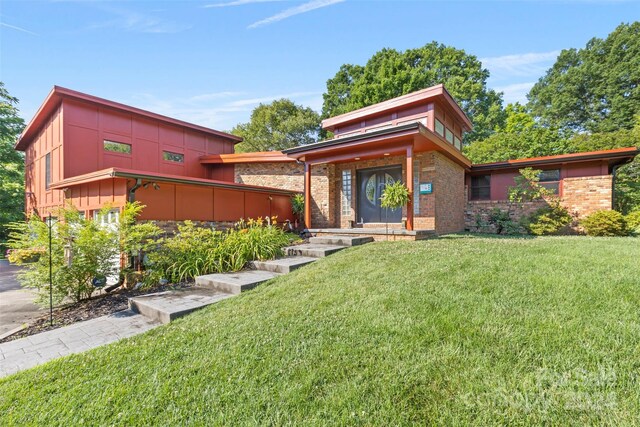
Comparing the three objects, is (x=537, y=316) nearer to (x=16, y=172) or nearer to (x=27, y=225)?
(x=27, y=225)

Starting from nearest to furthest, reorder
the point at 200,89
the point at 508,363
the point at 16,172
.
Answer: the point at 508,363, the point at 200,89, the point at 16,172

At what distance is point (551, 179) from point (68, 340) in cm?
1419

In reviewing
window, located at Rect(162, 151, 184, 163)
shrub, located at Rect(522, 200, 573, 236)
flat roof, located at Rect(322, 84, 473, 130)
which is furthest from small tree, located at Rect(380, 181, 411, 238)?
window, located at Rect(162, 151, 184, 163)

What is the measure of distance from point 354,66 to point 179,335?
25.5m

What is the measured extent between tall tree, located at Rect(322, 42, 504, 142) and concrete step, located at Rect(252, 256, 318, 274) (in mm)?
17879

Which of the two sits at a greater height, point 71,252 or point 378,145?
point 378,145

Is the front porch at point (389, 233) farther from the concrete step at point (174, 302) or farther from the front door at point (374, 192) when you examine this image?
the concrete step at point (174, 302)

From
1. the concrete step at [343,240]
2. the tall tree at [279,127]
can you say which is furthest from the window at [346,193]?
the tall tree at [279,127]

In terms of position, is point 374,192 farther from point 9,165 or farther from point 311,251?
point 9,165

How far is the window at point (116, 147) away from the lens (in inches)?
433

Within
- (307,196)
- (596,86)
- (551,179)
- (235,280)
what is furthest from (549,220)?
(596,86)

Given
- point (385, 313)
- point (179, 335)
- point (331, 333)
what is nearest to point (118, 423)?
point (179, 335)

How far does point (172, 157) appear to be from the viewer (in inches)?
525

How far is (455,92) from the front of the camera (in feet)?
76.5
